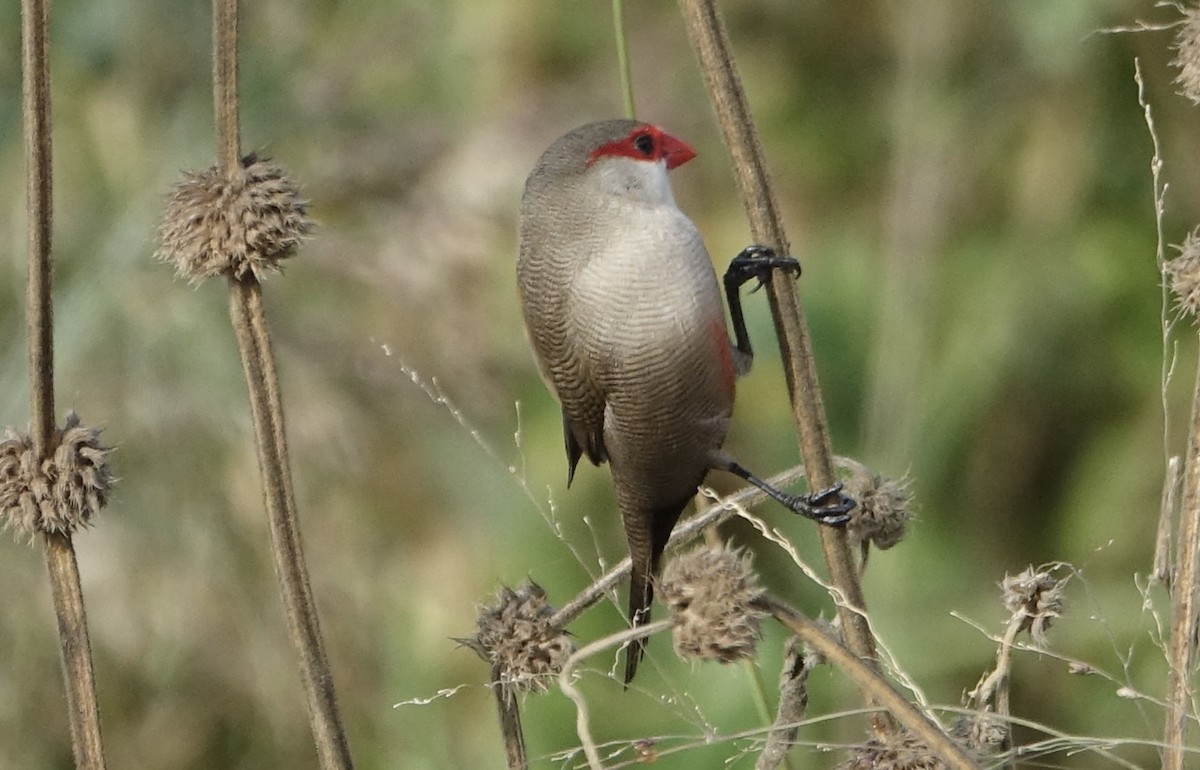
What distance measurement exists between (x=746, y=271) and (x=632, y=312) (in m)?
0.23

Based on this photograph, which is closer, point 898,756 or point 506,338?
point 898,756

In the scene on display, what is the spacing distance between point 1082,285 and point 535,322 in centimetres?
272

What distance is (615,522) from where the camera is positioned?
469 centimetres

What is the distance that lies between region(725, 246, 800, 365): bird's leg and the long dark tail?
12.0 inches

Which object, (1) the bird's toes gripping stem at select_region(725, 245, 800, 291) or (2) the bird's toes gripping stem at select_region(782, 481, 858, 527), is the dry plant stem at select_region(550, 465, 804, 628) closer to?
(2) the bird's toes gripping stem at select_region(782, 481, 858, 527)

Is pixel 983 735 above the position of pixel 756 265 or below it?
below

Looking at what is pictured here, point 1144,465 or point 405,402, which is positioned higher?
point 405,402

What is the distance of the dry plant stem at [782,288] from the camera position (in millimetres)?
2004

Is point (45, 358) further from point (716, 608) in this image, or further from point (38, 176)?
point (716, 608)

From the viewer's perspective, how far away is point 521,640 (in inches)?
83.3

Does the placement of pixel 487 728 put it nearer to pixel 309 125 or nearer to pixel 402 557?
pixel 402 557

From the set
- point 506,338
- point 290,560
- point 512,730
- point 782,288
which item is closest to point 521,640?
point 512,730

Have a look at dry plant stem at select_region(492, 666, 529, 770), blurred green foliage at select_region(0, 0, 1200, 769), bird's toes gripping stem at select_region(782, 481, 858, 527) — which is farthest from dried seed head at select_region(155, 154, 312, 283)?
blurred green foliage at select_region(0, 0, 1200, 769)

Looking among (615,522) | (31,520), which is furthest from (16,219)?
(31,520)
